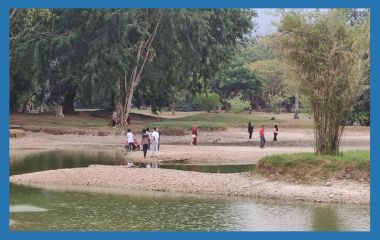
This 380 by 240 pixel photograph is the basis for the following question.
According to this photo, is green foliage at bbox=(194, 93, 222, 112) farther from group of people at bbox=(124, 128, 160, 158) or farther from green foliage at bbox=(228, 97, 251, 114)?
group of people at bbox=(124, 128, 160, 158)

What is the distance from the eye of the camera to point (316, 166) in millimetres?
24797

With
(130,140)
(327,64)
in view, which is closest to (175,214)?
(327,64)

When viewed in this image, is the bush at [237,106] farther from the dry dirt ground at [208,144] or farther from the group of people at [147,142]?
the group of people at [147,142]

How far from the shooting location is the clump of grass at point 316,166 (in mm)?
23969

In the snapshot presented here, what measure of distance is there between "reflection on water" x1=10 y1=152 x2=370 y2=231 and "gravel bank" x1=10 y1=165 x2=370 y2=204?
0.89 metres

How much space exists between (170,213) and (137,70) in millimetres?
37390

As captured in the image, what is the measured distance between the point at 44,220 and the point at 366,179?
11.3 meters

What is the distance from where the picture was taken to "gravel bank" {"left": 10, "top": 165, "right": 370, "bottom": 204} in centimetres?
2261

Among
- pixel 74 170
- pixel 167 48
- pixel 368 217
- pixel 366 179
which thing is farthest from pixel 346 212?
pixel 167 48

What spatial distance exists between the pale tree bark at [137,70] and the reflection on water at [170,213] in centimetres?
3084

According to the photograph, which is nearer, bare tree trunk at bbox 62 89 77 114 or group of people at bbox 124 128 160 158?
group of people at bbox 124 128 160 158

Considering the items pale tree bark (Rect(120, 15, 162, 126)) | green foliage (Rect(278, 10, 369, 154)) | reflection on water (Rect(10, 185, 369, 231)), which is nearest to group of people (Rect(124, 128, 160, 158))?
green foliage (Rect(278, 10, 369, 154))

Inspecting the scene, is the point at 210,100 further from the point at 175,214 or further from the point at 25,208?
the point at 175,214

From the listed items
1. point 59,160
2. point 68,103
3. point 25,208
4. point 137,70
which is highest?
Result: point 137,70
